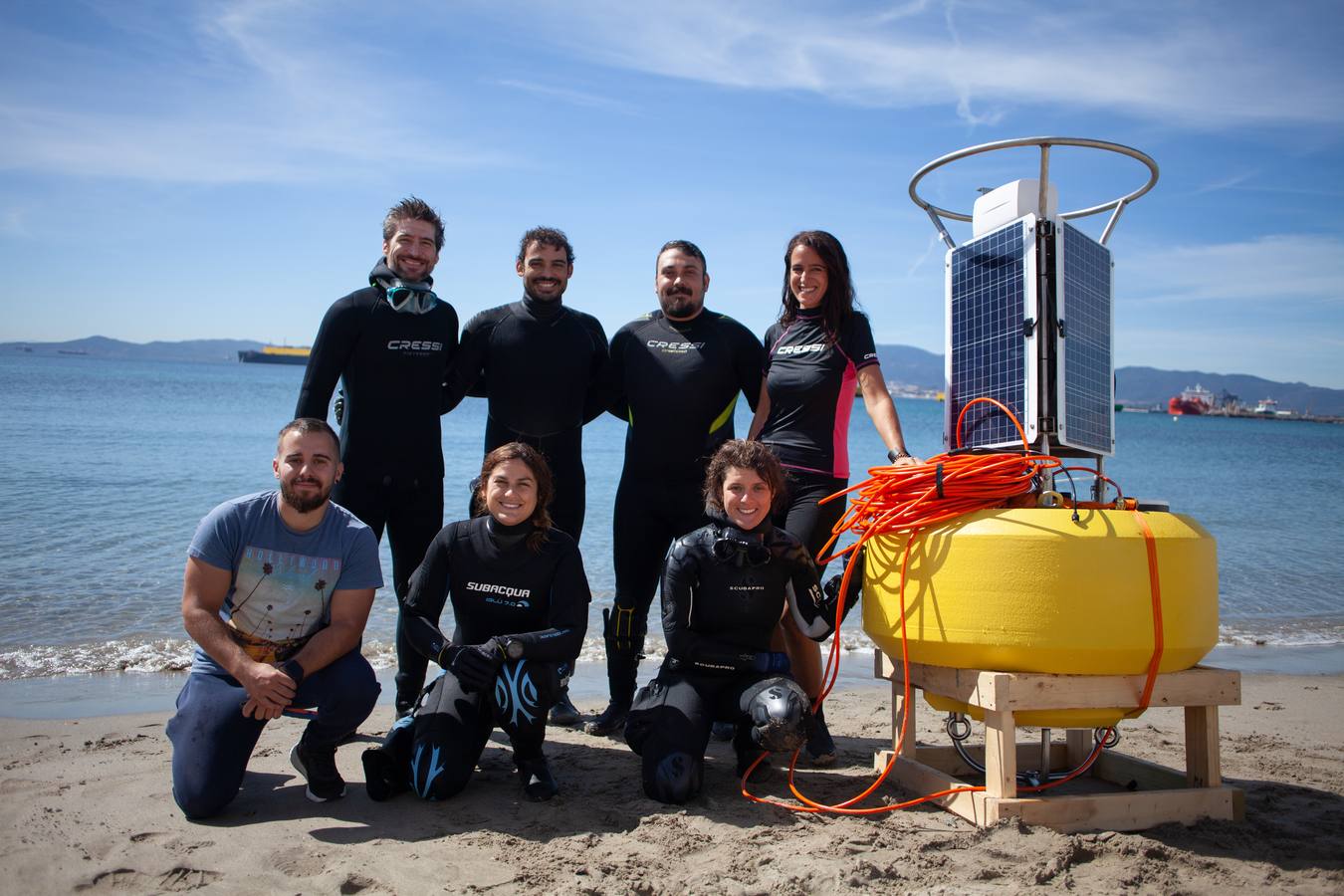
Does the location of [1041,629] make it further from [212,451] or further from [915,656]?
[212,451]

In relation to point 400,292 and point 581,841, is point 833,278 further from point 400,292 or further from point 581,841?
point 581,841

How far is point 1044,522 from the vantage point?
9.44 feet

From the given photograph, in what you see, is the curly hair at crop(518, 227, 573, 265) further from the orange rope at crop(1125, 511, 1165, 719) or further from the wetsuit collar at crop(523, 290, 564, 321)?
the orange rope at crop(1125, 511, 1165, 719)

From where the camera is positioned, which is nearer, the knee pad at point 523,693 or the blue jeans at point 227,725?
the blue jeans at point 227,725

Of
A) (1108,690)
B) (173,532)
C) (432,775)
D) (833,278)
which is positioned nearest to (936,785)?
(1108,690)

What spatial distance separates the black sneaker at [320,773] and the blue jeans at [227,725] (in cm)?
3

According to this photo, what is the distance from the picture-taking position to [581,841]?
9.63ft

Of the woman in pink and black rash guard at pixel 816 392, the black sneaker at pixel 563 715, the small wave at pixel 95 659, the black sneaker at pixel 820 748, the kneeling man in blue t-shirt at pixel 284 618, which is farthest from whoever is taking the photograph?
the small wave at pixel 95 659

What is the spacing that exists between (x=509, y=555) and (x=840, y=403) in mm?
1638

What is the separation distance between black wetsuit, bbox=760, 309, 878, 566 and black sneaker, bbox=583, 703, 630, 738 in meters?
1.20

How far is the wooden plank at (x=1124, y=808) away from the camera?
2.97m

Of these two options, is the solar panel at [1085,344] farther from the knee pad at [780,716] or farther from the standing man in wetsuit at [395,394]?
the standing man in wetsuit at [395,394]

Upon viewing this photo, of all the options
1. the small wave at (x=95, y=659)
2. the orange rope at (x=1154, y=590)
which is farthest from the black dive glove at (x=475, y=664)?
the small wave at (x=95, y=659)

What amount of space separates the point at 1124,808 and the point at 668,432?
7.83 ft
